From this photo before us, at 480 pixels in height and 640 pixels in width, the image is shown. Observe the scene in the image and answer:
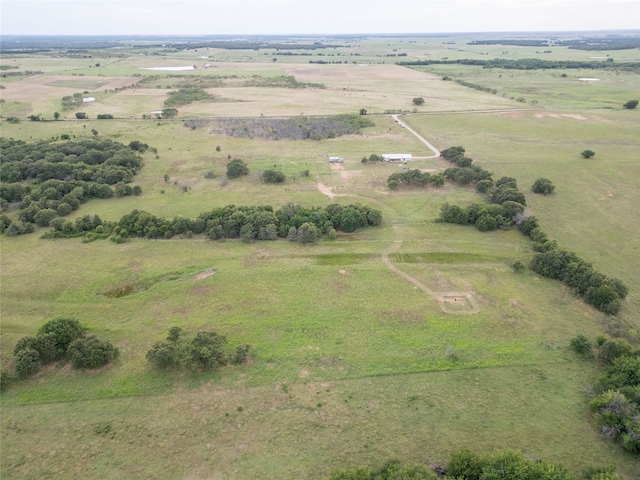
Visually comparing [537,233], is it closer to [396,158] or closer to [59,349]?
[396,158]

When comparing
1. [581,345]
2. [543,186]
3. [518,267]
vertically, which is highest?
[543,186]

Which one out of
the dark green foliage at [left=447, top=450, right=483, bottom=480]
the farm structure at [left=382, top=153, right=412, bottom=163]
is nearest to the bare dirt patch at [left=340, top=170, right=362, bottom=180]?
the farm structure at [left=382, top=153, right=412, bottom=163]

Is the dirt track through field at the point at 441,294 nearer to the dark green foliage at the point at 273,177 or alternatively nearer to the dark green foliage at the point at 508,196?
the dark green foliage at the point at 508,196

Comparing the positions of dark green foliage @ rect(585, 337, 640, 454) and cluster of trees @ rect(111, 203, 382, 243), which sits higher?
cluster of trees @ rect(111, 203, 382, 243)

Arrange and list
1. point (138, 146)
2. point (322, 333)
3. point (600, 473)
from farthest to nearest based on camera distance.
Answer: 1. point (138, 146)
2. point (322, 333)
3. point (600, 473)

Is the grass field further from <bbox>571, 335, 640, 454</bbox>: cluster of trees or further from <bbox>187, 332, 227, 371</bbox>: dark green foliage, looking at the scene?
<bbox>187, 332, 227, 371</bbox>: dark green foliage

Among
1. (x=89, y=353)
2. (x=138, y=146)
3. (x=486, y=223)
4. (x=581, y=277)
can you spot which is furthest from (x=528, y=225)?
(x=138, y=146)

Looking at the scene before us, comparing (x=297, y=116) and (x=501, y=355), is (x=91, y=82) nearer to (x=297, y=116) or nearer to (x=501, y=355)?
(x=297, y=116)
